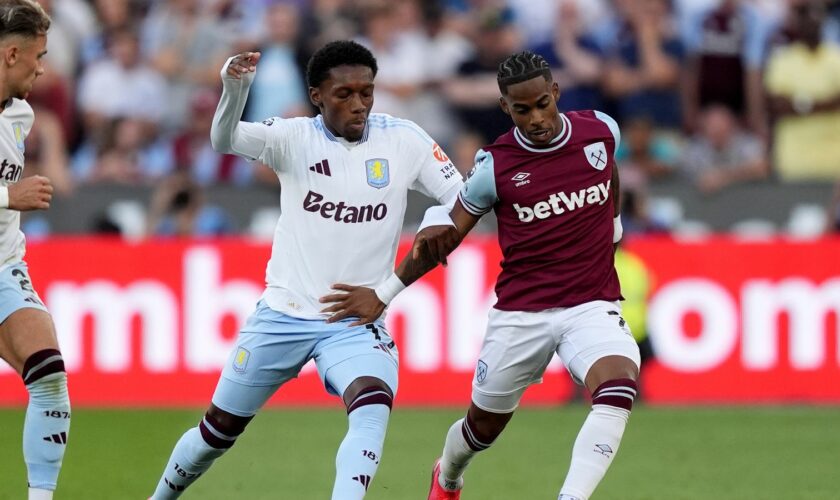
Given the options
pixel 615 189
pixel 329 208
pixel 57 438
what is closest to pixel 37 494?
pixel 57 438

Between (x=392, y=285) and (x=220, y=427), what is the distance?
1.14 metres

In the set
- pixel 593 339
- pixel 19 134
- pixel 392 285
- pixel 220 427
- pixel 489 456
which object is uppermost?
pixel 19 134

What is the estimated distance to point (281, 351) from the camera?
7.72 m

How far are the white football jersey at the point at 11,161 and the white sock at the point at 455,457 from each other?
2522 millimetres

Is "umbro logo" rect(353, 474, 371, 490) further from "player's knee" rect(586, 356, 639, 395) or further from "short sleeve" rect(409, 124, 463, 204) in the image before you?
"short sleeve" rect(409, 124, 463, 204)

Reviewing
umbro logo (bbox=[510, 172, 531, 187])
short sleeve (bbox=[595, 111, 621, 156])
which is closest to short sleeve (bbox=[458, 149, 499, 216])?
umbro logo (bbox=[510, 172, 531, 187])

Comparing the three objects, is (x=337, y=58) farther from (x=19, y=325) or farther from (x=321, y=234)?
(x=19, y=325)

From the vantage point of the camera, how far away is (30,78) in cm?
768

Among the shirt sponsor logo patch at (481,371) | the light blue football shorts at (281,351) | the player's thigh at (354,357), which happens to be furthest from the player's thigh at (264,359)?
the shirt sponsor logo patch at (481,371)

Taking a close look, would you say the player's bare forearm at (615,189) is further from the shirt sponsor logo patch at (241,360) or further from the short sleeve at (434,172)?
the shirt sponsor logo patch at (241,360)

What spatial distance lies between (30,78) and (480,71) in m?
9.74

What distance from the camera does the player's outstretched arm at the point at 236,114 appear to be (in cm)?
740

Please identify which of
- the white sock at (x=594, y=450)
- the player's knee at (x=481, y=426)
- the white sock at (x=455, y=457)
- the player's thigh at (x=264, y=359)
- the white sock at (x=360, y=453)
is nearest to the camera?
the white sock at (x=360, y=453)

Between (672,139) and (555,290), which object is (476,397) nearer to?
(555,290)
